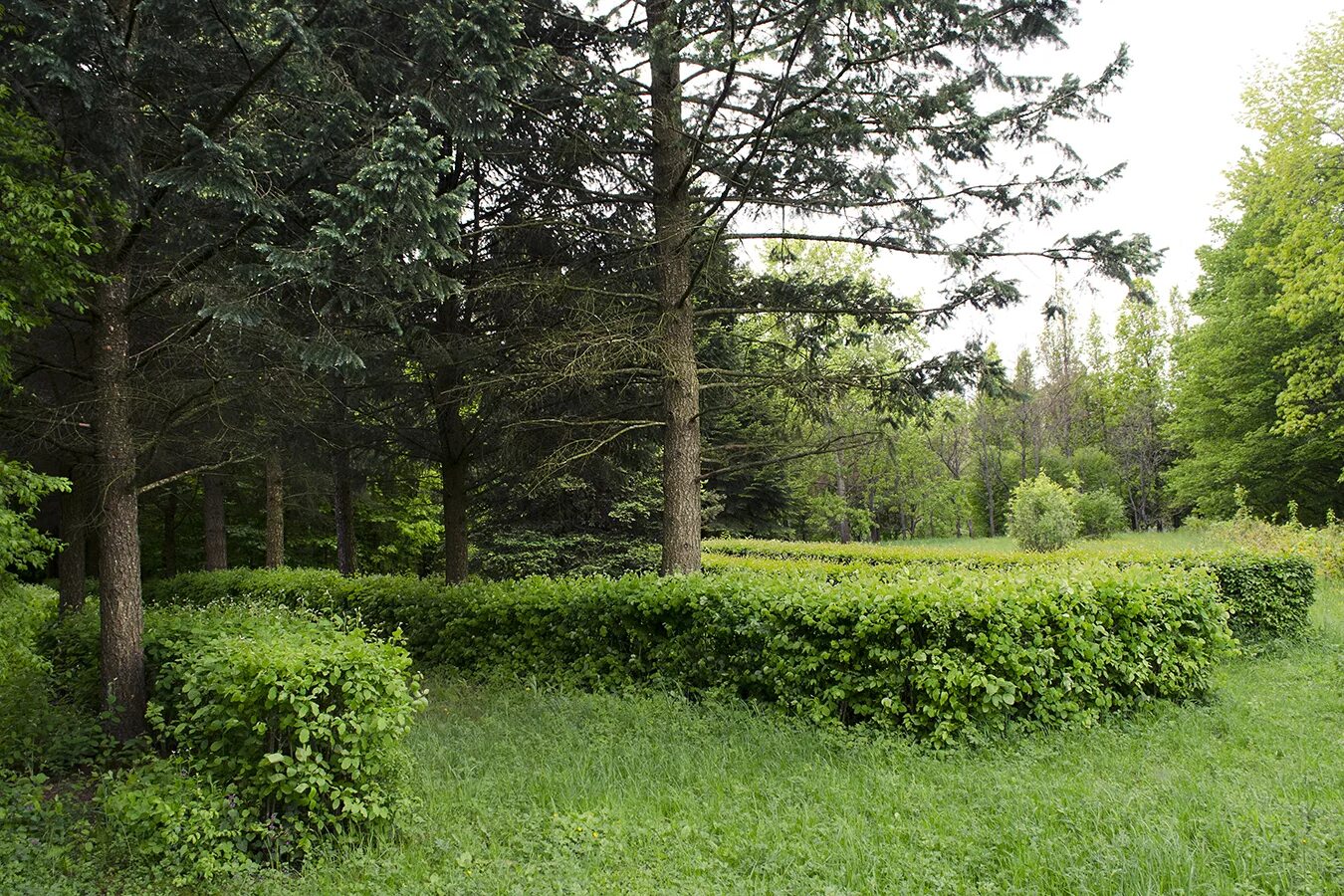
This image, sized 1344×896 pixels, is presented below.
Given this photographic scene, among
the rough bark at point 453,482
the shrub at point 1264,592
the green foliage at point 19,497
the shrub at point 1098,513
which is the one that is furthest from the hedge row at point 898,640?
the shrub at point 1098,513

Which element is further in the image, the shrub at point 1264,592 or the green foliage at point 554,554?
the green foliage at point 554,554

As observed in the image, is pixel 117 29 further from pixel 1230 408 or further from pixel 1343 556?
pixel 1230 408

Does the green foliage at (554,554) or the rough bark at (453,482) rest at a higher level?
the rough bark at (453,482)

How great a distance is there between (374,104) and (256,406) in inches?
137

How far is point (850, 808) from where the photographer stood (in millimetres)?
4227

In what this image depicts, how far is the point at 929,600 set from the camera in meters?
5.63

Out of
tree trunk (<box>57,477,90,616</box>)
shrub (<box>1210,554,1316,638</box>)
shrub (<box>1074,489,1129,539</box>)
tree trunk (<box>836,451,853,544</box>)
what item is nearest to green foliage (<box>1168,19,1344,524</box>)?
shrub (<box>1074,489,1129,539</box>)

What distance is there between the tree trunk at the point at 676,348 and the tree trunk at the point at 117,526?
479 centimetres

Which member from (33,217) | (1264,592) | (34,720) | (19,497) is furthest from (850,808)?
(1264,592)

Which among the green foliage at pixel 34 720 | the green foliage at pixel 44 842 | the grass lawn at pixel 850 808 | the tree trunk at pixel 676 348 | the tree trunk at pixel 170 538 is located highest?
the tree trunk at pixel 676 348

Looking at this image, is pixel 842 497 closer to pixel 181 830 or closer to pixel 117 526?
pixel 117 526

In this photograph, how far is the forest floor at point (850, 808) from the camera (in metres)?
3.48

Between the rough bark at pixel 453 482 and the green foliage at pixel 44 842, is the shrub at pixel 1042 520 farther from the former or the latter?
the green foliage at pixel 44 842

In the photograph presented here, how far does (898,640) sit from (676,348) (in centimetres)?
395
